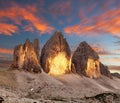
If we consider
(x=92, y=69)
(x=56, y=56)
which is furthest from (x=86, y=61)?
(x=56, y=56)

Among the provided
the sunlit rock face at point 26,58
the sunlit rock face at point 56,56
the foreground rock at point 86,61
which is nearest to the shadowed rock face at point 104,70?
the foreground rock at point 86,61

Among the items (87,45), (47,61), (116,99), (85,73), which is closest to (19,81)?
(47,61)

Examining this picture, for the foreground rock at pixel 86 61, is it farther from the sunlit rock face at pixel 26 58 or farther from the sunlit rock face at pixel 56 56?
the sunlit rock face at pixel 26 58

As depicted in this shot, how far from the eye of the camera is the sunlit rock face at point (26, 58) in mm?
119606

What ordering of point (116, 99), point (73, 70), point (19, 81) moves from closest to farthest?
point (116, 99)
point (19, 81)
point (73, 70)

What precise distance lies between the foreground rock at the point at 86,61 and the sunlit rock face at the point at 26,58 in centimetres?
4084

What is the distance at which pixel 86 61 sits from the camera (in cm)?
16288

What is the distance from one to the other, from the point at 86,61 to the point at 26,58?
52.3m

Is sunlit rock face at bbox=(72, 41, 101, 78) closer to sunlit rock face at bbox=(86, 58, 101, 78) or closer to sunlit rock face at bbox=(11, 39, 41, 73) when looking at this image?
sunlit rock face at bbox=(86, 58, 101, 78)

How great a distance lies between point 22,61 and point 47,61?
2256cm

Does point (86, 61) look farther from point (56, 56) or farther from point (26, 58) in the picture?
point (26, 58)

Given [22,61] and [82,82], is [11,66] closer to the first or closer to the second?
[22,61]

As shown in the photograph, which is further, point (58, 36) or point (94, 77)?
point (94, 77)

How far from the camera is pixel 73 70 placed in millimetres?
150375
